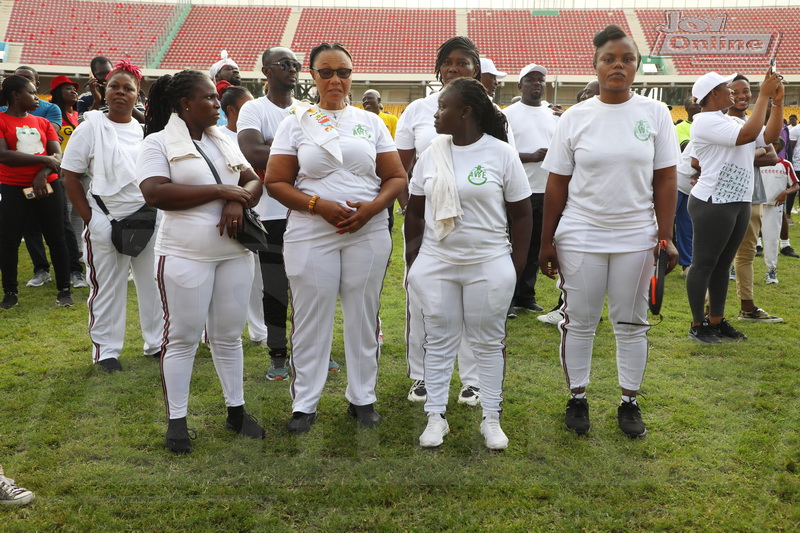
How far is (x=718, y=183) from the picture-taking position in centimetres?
→ 466

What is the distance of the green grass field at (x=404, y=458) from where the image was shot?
104 inches

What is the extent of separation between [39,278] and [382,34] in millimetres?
28173

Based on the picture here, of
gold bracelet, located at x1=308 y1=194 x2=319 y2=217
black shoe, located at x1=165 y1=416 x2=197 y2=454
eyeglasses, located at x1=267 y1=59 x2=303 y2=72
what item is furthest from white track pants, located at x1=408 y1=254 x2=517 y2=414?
eyeglasses, located at x1=267 y1=59 x2=303 y2=72

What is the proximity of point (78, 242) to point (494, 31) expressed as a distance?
28984mm

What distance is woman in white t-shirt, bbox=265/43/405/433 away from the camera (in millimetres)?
3137

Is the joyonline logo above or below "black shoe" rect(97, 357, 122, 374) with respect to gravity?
above

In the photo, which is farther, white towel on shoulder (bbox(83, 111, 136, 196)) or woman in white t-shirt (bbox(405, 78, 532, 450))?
white towel on shoulder (bbox(83, 111, 136, 196))

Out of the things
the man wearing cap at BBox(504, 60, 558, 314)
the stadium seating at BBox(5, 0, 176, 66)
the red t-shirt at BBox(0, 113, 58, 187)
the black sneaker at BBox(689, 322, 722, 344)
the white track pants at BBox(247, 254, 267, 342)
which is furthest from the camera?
the stadium seating at BBox(5, 0, 176, 66)

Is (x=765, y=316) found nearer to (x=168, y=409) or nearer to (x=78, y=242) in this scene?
(x=168, y=409)

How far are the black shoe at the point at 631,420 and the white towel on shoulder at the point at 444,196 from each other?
4.44 ft

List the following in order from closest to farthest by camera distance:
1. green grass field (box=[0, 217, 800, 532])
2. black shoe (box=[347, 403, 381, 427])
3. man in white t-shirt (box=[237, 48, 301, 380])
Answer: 1. green grass field (box=[0, 217, 800, 532])
2. black shoe (box=[347, 403, 381, 427])
3. man in white t-shirt (box=[237, 48, 301, 380])

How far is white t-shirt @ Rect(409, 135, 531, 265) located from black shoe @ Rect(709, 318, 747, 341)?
286 cm

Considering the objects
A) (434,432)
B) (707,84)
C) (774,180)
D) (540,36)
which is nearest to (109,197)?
(434,432)

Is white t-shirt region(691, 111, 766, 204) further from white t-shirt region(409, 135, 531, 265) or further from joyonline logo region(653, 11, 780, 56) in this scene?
joyonline logo region(653, 11, 780, 56)
